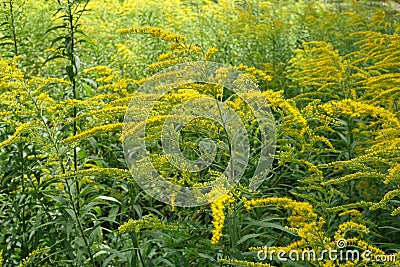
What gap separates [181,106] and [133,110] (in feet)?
0.81

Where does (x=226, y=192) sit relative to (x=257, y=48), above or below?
above

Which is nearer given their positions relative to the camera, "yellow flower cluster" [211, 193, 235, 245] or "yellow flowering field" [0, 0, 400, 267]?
"yellow flower cluster" [211, 193, 235, 245]

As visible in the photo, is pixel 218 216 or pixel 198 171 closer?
pixel 218 216

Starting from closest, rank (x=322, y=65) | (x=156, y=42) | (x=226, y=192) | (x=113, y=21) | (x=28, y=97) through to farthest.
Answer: (x=226, y=192), (x=28, y=97), (x=322, y=65), (x=156, y=42), (x=113, y=21)

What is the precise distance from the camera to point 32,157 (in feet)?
12.0

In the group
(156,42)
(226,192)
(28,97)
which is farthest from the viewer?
(156,42)

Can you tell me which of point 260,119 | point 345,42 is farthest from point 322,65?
point 345,42

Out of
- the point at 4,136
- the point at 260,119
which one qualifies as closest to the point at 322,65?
the point at 260,119

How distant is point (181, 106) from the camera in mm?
2703

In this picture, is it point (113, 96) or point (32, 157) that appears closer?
point (113, 96)

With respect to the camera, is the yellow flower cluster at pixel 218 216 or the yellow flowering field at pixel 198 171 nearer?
the yellow flower cluster at pixel 218 216

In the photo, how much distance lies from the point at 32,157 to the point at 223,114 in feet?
5.32

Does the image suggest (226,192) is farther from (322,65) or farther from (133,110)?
(322,65)

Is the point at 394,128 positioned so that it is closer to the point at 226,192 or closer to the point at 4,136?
the point at 226,192
